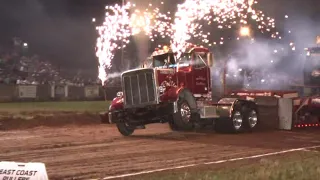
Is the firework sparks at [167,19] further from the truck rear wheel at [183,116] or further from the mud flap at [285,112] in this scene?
the truck rear wheel at [183,116]

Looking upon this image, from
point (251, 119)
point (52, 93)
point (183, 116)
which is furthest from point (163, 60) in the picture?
point (52, 93)

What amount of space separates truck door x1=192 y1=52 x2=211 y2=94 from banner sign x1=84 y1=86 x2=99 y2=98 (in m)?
21.5

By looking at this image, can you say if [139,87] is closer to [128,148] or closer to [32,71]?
[128,148]

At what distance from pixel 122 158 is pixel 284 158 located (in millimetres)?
3921

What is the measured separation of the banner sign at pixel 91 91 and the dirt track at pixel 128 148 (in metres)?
20.1

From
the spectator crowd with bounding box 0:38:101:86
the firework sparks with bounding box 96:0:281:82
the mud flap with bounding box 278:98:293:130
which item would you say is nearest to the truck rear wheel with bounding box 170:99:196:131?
the mud flap with bounding box 278:98:293:130

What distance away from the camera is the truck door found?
17.7m

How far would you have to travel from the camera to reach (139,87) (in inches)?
654

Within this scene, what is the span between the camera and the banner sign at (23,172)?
605 cm

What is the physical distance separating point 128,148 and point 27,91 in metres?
22.2

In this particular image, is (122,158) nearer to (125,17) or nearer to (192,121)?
(192,121)

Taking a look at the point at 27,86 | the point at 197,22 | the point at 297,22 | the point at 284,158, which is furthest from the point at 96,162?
the point at 297,22

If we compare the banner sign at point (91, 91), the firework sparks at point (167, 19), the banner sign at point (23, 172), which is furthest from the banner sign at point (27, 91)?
the banner sign at point (23, 172)

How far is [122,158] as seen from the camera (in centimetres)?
1176
